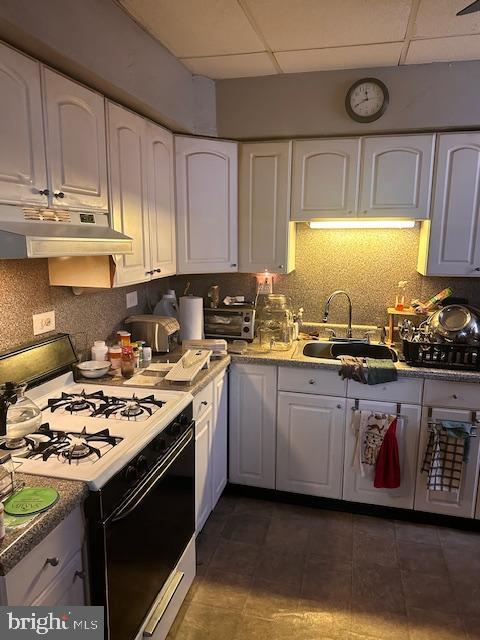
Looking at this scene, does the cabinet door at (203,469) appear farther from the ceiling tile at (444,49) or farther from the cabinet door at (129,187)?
the ceiling tile at (444,49)

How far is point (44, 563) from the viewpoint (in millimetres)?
1153

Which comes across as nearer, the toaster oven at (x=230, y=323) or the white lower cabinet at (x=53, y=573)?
the white lower cabinet at (x=53, y=573)

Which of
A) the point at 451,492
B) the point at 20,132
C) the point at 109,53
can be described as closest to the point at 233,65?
the point at 109,53

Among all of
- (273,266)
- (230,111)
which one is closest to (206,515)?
(273,266)

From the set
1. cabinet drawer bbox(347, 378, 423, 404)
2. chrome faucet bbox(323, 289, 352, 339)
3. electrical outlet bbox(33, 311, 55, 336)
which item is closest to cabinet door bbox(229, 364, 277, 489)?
Answer: cabinet drawer bbox(347, 378, 423, 404)

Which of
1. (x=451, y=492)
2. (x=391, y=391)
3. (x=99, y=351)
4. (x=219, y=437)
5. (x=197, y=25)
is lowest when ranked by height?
(x=451, y=492)

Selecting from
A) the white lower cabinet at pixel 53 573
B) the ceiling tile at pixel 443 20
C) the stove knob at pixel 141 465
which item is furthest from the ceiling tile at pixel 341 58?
the white lower cabinet at pixel 53 573

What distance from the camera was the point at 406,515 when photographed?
103 inches

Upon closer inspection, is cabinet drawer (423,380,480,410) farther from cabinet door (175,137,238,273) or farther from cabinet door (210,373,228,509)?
cabinet door (175,137,238,273)

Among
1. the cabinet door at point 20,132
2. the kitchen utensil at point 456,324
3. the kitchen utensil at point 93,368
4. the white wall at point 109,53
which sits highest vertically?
the white wall at point 109,53

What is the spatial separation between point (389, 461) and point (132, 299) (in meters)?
1.74

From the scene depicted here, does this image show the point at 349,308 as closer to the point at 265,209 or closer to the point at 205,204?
the point at 265,209

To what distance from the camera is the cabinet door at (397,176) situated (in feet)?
8.28

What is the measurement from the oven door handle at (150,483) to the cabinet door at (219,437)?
1.67ft
